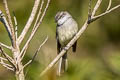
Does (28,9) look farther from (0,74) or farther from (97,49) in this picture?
(97,49)

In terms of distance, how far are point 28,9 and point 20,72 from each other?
3.70 metres

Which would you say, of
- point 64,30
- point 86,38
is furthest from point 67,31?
point 86,38

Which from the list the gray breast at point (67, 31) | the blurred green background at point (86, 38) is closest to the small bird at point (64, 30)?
the gray breast at point (67, 31)

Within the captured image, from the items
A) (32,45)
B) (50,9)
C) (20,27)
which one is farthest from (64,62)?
(50,9)

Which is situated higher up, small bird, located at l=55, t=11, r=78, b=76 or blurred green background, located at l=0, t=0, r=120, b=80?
small bird, located at l=55, t=11, r=78, b=76

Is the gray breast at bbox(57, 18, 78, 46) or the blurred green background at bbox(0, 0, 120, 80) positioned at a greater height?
the gray breast at bbox(57, 18, 78, 46)

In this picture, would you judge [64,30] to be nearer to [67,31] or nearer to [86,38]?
[67,31]

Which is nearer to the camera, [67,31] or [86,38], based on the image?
[67,31]

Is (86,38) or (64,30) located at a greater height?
(64,30)

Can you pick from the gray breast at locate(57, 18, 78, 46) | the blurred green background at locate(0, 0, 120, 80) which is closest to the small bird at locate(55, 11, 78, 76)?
the gray breast at locate(57, 18, 78, 46)

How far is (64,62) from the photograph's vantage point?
15.0ft

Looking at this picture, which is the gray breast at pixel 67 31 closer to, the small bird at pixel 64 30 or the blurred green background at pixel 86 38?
the small bird at pixel 64 30

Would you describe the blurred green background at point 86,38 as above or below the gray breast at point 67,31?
below

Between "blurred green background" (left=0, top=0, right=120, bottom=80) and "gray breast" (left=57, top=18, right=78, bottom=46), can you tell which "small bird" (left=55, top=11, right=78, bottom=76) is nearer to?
"gray breast" (left=57, top=18, right=78, bottom=46)
